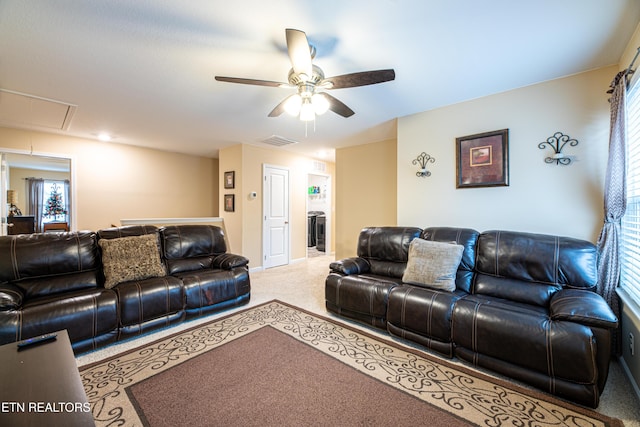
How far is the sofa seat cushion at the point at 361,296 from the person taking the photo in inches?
99.4

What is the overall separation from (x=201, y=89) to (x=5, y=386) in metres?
2.67

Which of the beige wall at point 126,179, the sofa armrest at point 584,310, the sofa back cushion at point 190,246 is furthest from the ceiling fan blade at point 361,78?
the beige wall at point 126,179

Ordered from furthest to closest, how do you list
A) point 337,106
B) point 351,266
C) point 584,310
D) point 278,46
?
point 351,266
point 337,106
point 278,46
point 584,310

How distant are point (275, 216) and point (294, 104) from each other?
3.61 m

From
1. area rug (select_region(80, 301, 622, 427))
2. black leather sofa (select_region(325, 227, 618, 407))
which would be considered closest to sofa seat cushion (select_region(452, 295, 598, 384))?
black leather sofa (select_region(325, 227, 618, 407))

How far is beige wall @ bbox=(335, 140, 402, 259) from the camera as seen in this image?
4.66 m

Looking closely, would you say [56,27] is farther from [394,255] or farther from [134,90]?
[394,255]

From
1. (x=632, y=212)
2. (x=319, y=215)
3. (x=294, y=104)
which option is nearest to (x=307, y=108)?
(x=294, y=104)

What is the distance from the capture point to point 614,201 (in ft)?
6.81

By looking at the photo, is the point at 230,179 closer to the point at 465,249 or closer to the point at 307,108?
the point at 307,108

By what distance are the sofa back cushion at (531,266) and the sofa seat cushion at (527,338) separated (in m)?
0.21

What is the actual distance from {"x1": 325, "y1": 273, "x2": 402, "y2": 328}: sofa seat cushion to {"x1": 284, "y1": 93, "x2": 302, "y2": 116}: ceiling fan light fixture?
1.80 m

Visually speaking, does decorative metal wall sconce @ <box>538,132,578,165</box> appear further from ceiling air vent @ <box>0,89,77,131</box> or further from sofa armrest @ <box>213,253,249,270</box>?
ceiling air vent @ <box>0,89,77,131</box>

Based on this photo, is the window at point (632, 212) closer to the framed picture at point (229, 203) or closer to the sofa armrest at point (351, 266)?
the sofa armrest at point (351, 266)
